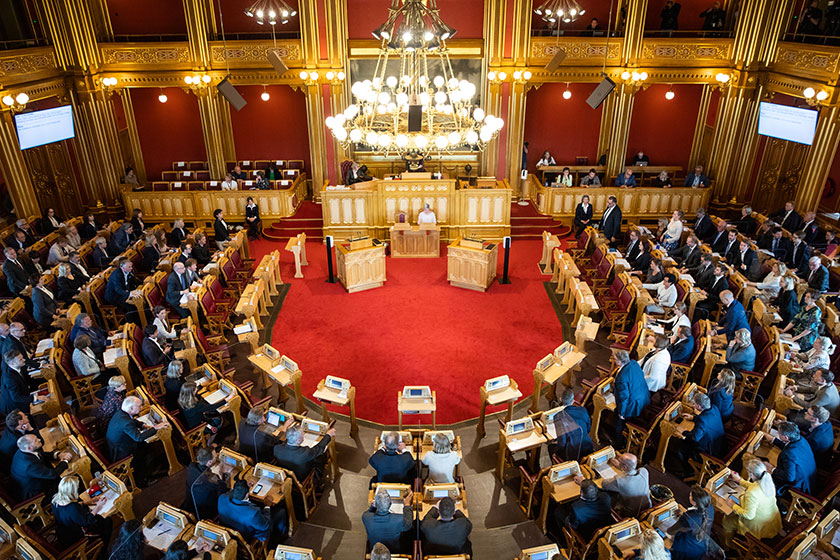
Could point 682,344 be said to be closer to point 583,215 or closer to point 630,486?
point 630,486

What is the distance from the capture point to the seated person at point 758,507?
5.45 metres

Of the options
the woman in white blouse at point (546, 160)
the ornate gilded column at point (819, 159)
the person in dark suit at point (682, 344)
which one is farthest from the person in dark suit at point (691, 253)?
the woman in white blouse at point (546, 160)

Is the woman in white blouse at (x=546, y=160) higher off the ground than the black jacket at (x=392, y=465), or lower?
higher

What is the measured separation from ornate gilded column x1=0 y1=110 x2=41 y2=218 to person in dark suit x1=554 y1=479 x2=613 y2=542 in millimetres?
14468

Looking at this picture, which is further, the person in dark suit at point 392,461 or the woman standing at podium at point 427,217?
the woman standing at podium at point 427,217

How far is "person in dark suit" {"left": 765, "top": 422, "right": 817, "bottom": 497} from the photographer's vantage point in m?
5.88

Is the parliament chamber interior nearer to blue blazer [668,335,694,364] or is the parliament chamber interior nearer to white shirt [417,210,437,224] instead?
blue blazer [668,335,694,364]

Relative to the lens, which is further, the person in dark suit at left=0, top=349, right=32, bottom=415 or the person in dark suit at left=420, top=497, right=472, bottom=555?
the person in dark suit at left=0, top=349, right=32, bottom=415

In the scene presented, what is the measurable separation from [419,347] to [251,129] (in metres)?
12.5

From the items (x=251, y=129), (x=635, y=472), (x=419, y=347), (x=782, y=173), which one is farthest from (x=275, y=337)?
(x=782, y=173)

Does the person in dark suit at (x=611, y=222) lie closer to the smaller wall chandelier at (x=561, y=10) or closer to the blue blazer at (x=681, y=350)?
the smaller wall chandelier at (x=561, y=10)

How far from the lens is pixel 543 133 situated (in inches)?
744

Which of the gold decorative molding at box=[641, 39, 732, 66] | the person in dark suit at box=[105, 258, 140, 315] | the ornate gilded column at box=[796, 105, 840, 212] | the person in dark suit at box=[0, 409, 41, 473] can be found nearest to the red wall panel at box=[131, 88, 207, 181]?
the person in dark suit at box=[105, 258, 140, 315]

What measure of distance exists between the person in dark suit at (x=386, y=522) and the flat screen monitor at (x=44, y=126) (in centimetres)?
1349
